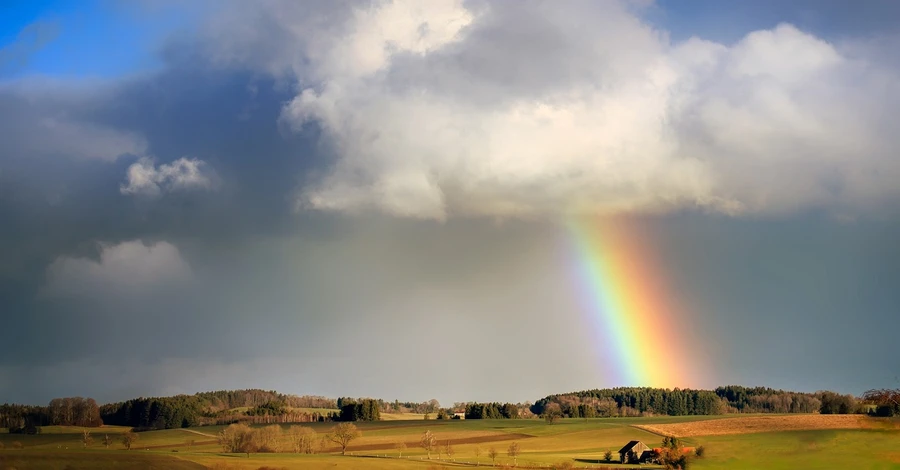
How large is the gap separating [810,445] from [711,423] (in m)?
114

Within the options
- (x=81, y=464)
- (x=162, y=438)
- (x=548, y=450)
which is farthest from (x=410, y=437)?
(x=81, y=464)

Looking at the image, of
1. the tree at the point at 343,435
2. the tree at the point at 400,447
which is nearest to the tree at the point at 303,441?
the tree at the point at 343,435

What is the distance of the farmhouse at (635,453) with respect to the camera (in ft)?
457

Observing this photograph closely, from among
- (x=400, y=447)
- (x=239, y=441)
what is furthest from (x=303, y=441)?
(x=400, y=447)

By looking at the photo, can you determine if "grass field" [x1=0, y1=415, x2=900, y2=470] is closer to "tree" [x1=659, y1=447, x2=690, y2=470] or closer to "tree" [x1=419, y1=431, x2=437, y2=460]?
"tree" [x1=419, y1=431, x2=437, y2=460]

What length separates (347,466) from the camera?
366 feet

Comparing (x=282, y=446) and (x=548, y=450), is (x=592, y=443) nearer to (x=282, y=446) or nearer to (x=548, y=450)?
(x=548, y=450)

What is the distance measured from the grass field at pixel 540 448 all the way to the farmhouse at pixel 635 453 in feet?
17.1

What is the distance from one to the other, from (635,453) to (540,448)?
77.1 ft

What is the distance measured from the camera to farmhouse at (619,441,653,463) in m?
139

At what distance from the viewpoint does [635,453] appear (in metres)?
144

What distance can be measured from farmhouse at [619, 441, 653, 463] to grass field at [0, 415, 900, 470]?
5.20m

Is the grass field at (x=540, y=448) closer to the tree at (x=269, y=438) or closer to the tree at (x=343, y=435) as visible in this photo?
the tree at (x=343, y=435)

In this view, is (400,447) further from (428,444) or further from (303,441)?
(303,441)
